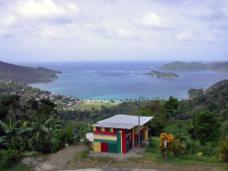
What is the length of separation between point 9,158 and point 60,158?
6.26 feet

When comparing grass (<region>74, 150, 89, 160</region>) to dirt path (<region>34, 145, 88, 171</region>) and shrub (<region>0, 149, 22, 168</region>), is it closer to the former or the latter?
dirt path (<region>34, 145, 88, 171</region>)

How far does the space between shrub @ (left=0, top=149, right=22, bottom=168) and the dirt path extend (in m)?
1.09

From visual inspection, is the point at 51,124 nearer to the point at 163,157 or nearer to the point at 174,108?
the point at 163,157

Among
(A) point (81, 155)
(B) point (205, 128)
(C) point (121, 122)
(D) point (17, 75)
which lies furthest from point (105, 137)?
(D) point (17, 75)

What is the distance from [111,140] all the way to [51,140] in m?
2.95

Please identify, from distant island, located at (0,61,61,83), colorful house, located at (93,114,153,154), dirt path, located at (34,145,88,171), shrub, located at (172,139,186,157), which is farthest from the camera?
distant island, located at (0,61,61,83)

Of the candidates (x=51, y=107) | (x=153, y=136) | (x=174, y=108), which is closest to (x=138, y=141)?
(x=153, y=136)

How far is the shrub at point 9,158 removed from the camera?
39.9ft

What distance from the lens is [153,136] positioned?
661 inches

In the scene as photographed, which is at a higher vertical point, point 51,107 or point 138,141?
point 51,107

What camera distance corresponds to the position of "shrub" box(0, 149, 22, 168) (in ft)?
39.9

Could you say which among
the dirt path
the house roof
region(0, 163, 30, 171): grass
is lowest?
region(0, 163, 30, 171): grass

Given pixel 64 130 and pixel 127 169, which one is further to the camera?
pixel 64 130

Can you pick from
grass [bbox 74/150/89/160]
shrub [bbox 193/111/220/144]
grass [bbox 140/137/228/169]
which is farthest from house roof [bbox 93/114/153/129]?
shrub [bbox 193/111/220/144]
